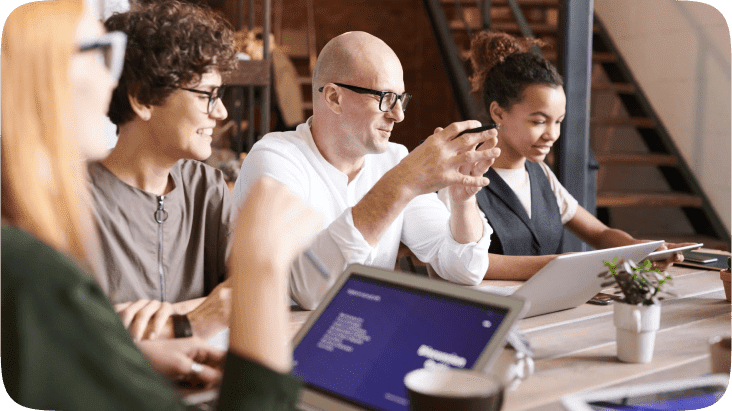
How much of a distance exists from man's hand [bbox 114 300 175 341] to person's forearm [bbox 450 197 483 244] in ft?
2.41

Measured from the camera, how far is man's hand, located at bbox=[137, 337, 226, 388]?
2.90ft

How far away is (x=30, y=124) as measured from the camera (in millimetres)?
831

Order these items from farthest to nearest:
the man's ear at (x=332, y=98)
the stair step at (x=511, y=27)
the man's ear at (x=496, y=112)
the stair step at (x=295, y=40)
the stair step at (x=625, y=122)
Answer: the stair step at (x=295, y=40), the stair step at (x=511, y=27), the stair step at (x=625, y=122), the man's ear at (x=496, y=112), the man's ear at (x=332, y=98)

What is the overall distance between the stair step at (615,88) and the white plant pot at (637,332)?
11.2 feet

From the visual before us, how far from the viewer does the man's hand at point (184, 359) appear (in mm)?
883

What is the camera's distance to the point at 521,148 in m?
2.10

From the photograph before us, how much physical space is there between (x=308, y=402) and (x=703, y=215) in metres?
3.62

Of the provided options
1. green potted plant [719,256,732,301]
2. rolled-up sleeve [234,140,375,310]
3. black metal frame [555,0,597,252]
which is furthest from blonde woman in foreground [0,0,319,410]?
black metal frame [555,0,597,252]

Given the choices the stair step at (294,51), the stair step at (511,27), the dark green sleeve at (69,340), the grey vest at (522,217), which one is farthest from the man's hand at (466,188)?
the stair step at (294,51)

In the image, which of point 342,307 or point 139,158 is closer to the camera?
point 342,307

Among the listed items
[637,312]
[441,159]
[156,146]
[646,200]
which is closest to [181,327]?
[156,146]

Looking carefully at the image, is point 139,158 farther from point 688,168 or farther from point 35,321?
point 688,168

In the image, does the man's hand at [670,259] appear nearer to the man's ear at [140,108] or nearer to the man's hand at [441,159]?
the man's hand at [441,159]

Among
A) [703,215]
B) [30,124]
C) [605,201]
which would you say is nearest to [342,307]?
[30,124]
